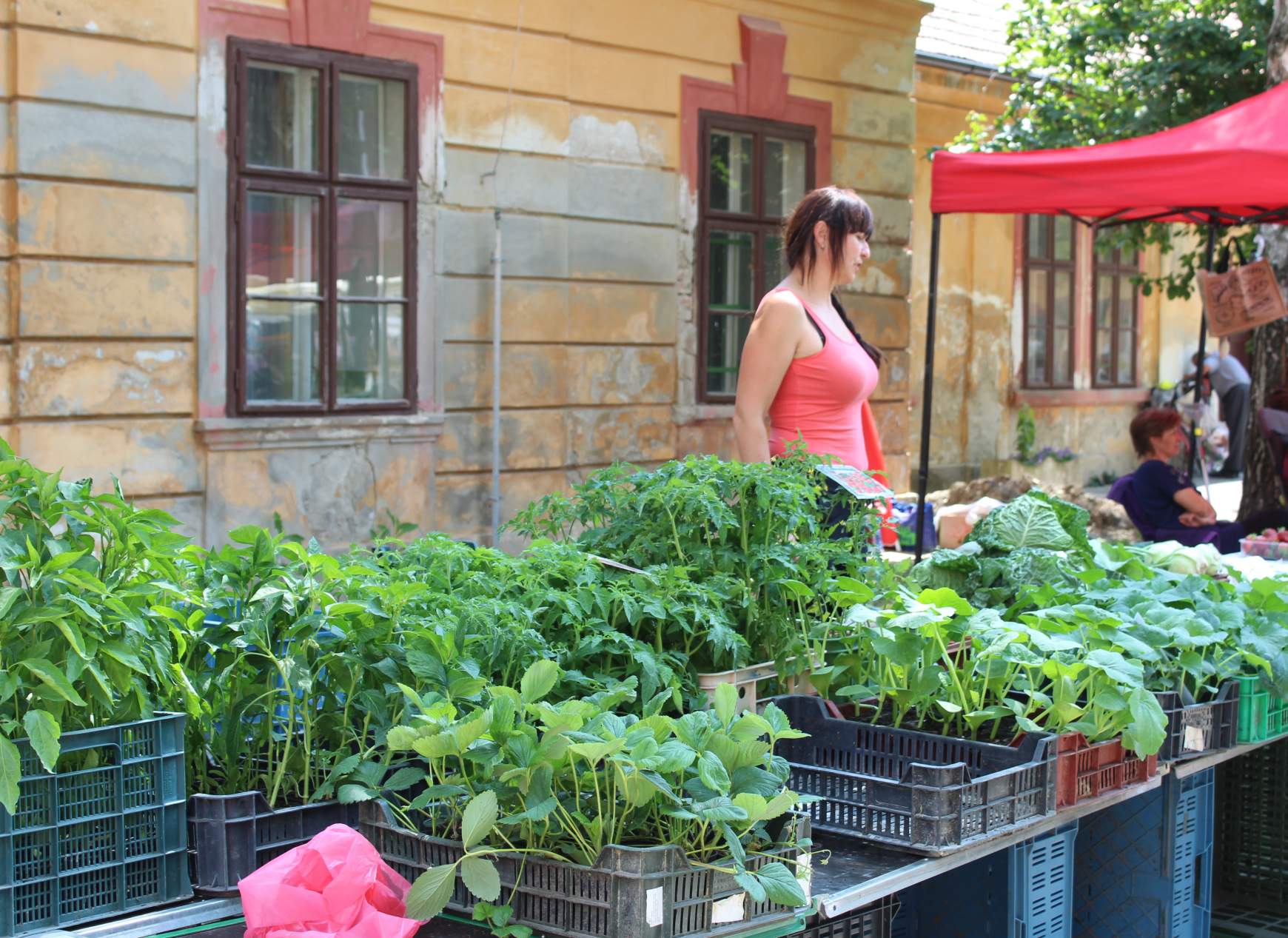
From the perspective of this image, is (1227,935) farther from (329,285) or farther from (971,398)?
(971,398)

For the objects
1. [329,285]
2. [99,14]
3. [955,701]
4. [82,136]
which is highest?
[99,14]

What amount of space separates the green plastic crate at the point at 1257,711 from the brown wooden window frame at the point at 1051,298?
1235cm

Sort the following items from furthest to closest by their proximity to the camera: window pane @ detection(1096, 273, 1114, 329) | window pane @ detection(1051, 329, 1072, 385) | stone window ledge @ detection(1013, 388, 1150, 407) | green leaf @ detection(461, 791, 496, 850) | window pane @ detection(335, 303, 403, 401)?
Answer: 1. window pane @ detection(1096, 273, 1114, 329)
2. window pane @ detection(1051, 329, 1072, 385)
3. stone window ledge @ detection(1013, 388, 1150, 407)
4. window pane @ detection(335, 303, 403, 401)
5. green leaf @ detection(461, 791, 496, 850)

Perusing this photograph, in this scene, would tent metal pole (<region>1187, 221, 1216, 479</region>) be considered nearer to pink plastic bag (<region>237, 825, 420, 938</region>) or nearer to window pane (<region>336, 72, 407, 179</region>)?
window pane (<region>336, 72, 407, 179</region>)

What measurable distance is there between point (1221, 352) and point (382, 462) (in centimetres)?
1221

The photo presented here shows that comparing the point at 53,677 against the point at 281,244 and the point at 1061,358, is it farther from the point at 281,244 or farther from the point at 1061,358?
the point at 1061,358

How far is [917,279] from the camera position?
14.5 meters

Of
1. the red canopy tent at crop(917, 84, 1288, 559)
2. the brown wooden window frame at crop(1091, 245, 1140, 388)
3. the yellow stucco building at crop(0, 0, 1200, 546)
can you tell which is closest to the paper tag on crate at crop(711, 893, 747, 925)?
the red canopy tent at crop(917, 84, 1288, 559)

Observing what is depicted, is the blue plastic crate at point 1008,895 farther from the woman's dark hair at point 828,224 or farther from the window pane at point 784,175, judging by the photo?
the window pane at point 784,175

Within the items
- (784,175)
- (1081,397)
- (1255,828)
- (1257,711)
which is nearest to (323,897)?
(1257,711)

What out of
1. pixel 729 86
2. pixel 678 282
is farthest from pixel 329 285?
pixel 729 86

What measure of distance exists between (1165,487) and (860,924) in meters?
5.23

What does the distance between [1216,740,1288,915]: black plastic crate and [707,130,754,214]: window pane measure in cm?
583

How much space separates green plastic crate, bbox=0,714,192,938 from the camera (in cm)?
212
